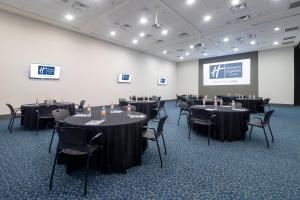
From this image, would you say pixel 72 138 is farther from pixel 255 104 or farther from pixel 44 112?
pixel 255 104

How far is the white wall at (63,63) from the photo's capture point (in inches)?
249

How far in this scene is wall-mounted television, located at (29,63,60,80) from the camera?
6.82 m

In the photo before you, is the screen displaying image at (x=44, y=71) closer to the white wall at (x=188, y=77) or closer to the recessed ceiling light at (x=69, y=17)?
the recessed ceiling light at (x=69, y=17)

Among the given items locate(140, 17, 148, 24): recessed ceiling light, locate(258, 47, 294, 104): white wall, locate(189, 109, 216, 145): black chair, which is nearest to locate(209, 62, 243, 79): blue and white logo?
locate(258, 47, 294, 104): white wall

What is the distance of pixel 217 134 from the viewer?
13.7ft

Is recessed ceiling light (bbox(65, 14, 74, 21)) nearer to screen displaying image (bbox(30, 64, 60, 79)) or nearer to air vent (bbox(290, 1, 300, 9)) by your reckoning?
screen displaying image (bbox(30, 64, 60, 79))

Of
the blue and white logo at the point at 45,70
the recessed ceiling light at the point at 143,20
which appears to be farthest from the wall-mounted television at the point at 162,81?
the blue and white logo at the point at 45,70

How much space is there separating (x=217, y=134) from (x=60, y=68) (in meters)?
7.19

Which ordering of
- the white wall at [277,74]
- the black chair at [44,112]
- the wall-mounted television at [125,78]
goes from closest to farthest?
the black chair at [44,112] → the wall-mounted television at [125,78] → the white wall at [277,74]

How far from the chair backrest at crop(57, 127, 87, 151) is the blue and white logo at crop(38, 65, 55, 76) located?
6.22 metres

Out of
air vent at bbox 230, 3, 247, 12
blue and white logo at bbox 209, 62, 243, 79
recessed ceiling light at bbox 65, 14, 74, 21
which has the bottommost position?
blue and white logo at bbox 209, 62, 243, 79

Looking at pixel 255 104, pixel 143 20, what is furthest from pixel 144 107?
pixel 255 104

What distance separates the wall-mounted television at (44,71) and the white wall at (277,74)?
1271 centimetres

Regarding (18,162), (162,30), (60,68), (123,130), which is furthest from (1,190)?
(162,30)
